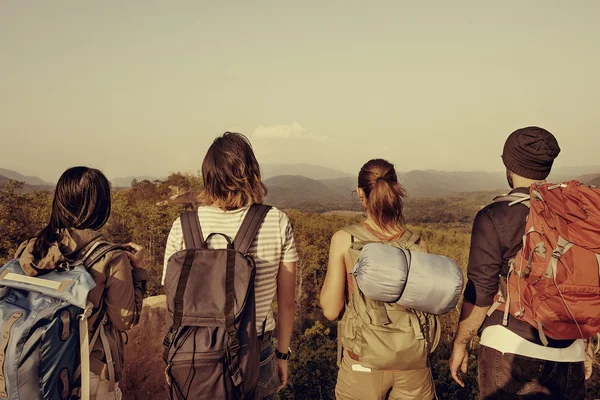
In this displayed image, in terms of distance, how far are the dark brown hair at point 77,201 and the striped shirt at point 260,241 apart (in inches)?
18.0

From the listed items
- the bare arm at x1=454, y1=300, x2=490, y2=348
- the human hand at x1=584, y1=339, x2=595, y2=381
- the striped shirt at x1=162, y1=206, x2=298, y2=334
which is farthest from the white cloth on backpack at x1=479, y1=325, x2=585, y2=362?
the striped shirt at x1=162, y1=206, x2=298, y2=334

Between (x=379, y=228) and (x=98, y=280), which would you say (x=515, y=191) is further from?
(x=98, y=280)

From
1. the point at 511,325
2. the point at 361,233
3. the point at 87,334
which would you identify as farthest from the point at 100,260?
the point at 511,325

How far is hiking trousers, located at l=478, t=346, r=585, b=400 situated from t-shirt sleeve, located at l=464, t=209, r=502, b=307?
33cm

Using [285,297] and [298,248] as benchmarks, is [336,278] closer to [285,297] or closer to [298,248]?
[285,297]

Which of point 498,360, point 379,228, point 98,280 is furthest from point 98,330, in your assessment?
point 498,360

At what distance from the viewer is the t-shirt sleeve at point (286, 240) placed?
224 cm

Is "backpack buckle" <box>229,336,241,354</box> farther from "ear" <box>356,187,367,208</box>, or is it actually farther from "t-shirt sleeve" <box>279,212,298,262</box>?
"ear" <box>356,187,367,208</box>

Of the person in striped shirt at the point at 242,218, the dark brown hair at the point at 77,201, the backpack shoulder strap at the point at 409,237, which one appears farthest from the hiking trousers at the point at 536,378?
the dark brown hair at the point at 77,201

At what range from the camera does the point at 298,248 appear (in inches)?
589

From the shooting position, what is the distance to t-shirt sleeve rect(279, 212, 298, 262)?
2240mm

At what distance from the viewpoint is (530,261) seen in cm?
212

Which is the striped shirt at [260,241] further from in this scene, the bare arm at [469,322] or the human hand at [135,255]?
the bare arm at [469,322]

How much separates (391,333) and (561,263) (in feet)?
3.16
